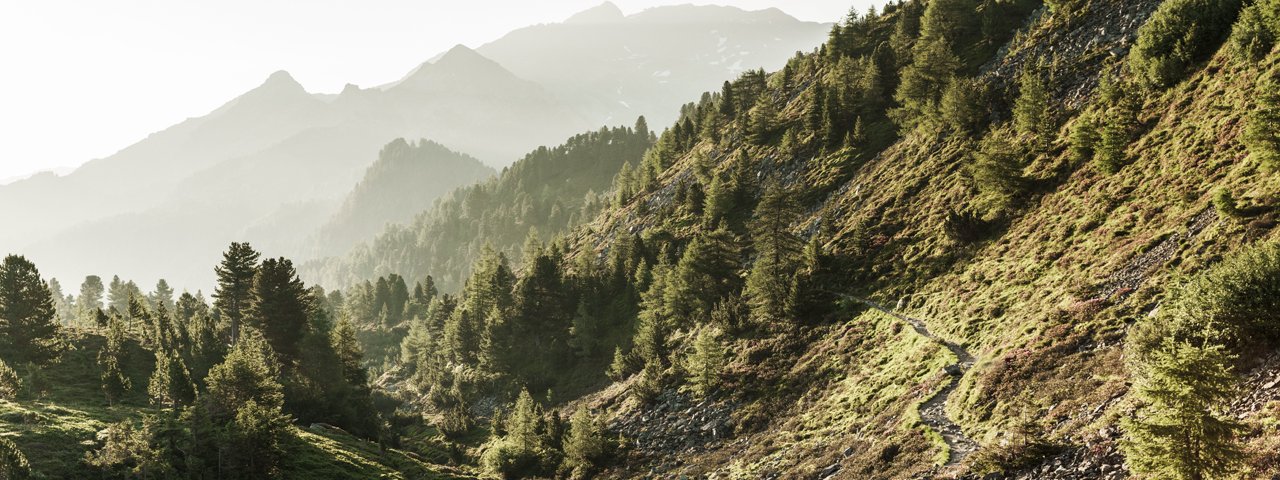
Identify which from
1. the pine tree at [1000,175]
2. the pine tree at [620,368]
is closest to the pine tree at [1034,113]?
the pine tree at [1000,175]

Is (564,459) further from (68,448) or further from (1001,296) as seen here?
(1001,296)

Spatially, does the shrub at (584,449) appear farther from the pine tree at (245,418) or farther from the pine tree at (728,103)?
the pine tree at (728,103)

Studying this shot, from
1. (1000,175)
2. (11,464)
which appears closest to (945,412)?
(1000,175)

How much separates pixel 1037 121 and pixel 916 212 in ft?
50.9

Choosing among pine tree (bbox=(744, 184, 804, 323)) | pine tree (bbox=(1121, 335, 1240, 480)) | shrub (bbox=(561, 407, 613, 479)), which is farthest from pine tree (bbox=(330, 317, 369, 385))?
pine tree (bbox=(1121, 335, 1240, 480))

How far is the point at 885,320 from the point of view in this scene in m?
53.3

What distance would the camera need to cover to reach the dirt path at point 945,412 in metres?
28.4

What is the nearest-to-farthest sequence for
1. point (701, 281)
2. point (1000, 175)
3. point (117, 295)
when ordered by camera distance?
1. point (1000, 175)
2. point (701, 281)
3. point (117, 295)

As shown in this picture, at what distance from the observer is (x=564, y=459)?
182ft

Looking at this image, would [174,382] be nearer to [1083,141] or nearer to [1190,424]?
[1190,424]

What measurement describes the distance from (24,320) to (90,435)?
30711 millimetres

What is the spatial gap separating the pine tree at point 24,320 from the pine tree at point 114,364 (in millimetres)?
4227

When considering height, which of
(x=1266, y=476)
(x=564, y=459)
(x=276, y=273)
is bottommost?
(x=564, y=459)

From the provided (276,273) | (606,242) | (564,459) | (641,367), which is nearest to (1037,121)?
(641,367)
